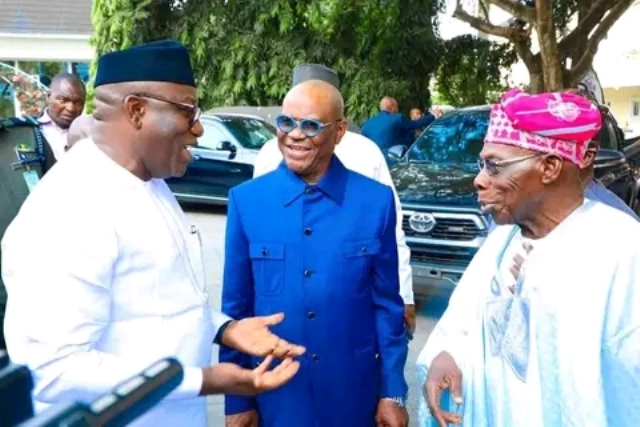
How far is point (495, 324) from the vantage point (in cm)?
227

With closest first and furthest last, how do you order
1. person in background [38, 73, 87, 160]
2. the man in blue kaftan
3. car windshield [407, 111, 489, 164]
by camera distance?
the man in blue kaftan
person in background [38, 73, 87, 160]
car windshield [407, 111, 489, 164]

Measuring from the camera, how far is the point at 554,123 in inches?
83.3

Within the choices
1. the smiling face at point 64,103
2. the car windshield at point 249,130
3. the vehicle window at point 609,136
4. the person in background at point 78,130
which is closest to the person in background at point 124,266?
the person in background at point 78,130

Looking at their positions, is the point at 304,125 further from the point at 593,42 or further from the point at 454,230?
the point at 593,42

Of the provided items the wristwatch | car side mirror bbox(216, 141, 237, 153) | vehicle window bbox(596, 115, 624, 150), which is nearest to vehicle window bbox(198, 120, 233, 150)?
car side mirror bbox(216, 141, 237, 153)

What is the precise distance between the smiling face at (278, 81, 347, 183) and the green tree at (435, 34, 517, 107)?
17.7m

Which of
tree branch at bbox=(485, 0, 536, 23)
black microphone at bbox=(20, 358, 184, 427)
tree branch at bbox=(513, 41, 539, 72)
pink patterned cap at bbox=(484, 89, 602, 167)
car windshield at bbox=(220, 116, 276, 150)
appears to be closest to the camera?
black microphone at bbox=(20, 358, 184, 427)

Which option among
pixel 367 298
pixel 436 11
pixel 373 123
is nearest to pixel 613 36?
pixel 436 11

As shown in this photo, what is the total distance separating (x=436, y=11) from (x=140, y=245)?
61.1 ft

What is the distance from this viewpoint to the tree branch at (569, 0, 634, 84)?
1420 centimetres

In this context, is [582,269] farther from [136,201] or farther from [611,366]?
[136,201]

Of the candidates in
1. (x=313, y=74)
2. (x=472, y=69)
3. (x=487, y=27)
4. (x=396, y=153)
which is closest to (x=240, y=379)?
(x=313, y=74)

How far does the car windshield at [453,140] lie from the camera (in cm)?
809

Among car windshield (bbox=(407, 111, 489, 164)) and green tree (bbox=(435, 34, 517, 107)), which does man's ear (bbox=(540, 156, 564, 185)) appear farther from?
green tree (bbox=(435, 34, 517, 107))
